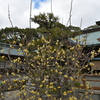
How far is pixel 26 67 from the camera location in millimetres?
3146

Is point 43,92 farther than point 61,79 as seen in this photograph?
No

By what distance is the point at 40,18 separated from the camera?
45.2ft

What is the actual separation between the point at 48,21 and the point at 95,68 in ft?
24.7

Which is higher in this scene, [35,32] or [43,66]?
[35,32]

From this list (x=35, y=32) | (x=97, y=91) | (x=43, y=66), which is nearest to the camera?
(x=43, y=66)

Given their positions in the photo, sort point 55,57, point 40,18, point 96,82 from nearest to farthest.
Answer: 1. point 55,57
2. point 96,82
3. point 40,18

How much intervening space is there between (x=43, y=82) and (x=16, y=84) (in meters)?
0.96

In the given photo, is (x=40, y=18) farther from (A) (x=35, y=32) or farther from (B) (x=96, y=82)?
(B) (x=96, y=82)

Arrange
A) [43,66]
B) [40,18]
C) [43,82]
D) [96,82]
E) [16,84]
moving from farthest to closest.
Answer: [40,18]
[96,82]
[16,84]
[43,66]
[43,82]

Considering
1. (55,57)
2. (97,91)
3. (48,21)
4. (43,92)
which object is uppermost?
(48,21)

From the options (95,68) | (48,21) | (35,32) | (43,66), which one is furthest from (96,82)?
(48,21)

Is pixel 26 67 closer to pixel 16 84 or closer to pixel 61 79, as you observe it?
pixel 16 84

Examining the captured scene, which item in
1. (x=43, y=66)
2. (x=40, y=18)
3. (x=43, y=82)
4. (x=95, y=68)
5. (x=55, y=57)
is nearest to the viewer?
(x=43, y=82)

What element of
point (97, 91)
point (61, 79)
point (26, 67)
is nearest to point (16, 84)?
point (26, 67)
